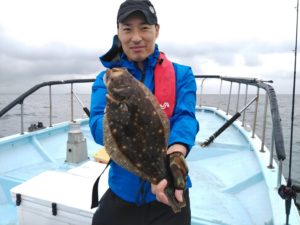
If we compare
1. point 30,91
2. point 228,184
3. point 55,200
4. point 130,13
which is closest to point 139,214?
point 55,200

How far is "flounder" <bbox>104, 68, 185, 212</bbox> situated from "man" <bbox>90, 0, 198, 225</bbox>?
0.24 metres

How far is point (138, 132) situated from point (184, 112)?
47 centimetres

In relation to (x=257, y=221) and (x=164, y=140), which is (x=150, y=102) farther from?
(x=257, y=221)

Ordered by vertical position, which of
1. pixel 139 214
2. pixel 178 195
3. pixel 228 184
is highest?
pixel 178 195

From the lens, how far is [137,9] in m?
1.89

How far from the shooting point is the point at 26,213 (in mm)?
2764

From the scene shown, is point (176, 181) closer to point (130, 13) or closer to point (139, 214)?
point (139, 214)

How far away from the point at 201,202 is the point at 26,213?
2.24 meters

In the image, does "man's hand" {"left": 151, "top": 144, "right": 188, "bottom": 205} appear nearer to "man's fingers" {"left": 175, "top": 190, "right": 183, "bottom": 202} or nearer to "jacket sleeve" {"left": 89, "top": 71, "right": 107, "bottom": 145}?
"man's fingers" {"left": 175, "top": 190, "right": 183, "bottom": 202}

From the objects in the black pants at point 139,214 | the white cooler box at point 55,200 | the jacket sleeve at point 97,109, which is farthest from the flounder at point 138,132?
the white cooler box at point 55,200

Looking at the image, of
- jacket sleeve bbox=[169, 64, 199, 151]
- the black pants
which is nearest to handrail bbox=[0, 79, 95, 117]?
the black pants

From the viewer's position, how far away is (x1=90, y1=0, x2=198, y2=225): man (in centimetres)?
192

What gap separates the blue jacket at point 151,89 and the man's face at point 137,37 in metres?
0.09

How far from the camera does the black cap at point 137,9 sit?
1.90 meters
